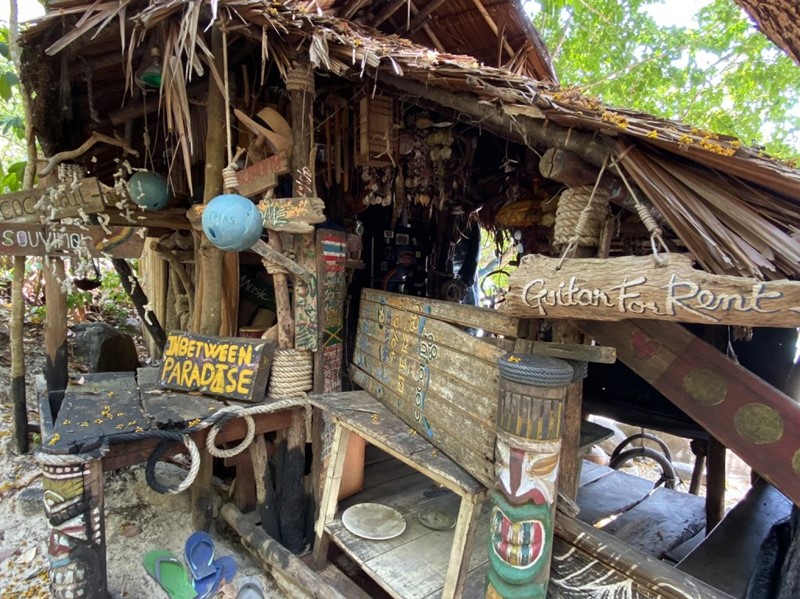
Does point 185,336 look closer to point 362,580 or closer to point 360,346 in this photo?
point 360,346

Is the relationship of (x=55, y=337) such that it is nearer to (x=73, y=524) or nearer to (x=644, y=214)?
(x=73, y=524)

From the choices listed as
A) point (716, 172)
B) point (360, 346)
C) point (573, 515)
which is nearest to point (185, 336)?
point (360, 346)

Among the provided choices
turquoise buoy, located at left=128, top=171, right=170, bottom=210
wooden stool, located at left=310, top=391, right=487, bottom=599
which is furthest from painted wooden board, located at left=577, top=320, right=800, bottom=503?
turquoise buoy, located at left=128, top=171, right=170, bottom=210

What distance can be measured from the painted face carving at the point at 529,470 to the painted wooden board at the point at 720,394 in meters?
0.56

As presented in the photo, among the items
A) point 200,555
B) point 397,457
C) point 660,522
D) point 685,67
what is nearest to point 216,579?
point 200,555

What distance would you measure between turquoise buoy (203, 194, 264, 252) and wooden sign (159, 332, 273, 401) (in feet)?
2.86

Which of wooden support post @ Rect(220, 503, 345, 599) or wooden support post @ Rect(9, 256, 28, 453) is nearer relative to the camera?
wooden support post @ Rect(220, 503, 345, 599)

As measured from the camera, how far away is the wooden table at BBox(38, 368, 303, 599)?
2584 mm

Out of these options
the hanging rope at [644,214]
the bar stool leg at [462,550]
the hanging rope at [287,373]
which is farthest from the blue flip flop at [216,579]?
the hanging rope at [644,214]

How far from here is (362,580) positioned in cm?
350

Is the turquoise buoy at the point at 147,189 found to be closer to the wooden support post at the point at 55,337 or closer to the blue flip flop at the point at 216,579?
the wooden support post at the point at 55,337

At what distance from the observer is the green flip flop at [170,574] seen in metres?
3.05

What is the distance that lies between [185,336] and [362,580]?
2.45 metres

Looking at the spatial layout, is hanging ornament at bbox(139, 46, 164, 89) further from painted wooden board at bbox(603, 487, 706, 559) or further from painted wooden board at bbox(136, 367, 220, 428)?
painted wooden board at bbox(603, 487, 706, 559)
